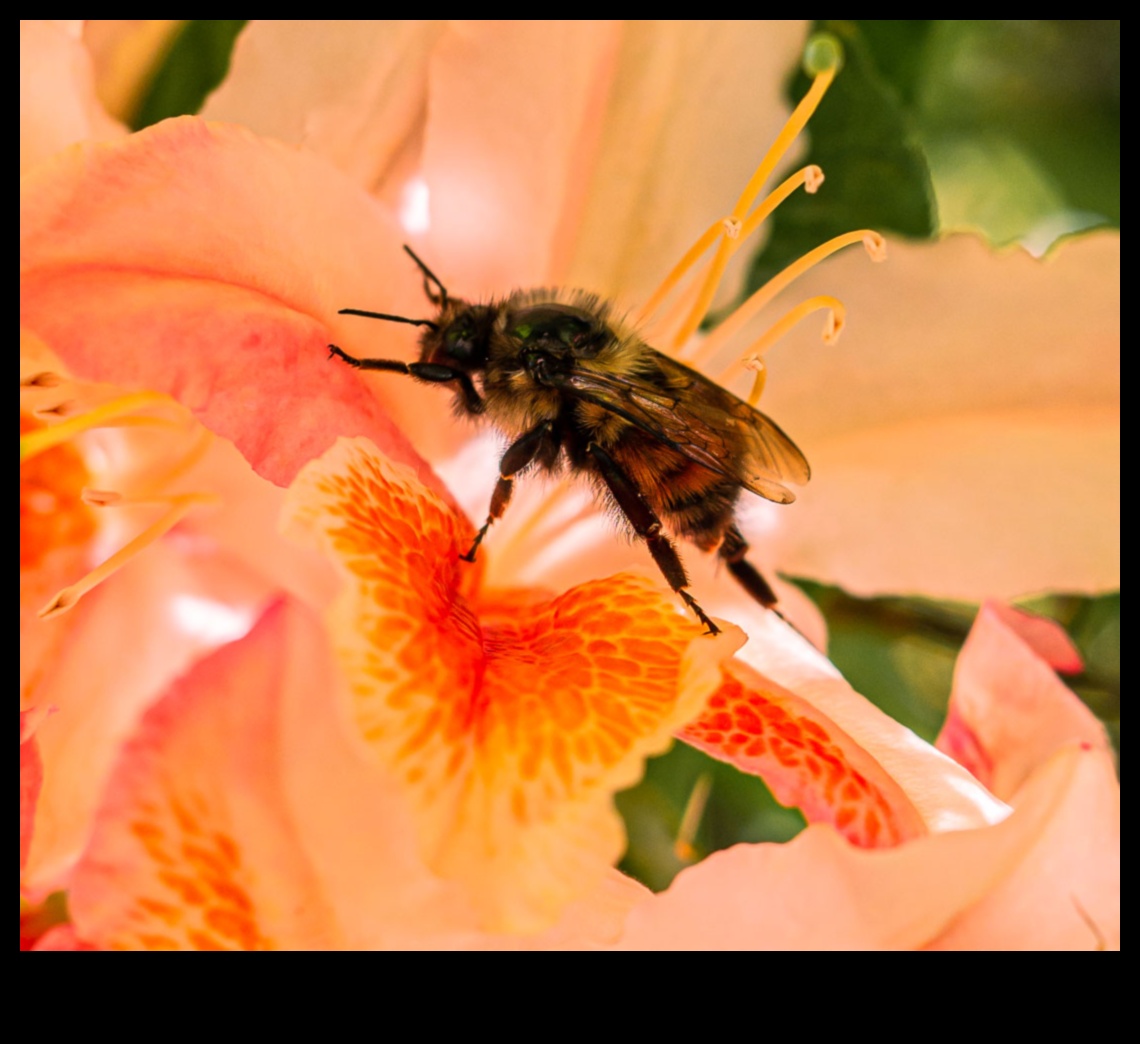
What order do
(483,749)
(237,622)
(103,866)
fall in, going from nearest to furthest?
1. (483,749)
2. (103,866)
3. (237,622)

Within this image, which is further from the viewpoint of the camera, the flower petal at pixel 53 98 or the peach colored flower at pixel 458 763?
the flower petal at pixel 53 98

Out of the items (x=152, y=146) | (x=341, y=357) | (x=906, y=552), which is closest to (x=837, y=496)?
(x=906, y=552)

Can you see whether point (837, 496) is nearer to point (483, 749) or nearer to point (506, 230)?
point (506, 230)

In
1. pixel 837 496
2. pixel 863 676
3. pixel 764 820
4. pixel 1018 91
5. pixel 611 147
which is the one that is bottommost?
pixel 764 820

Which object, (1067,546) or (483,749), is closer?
(483,749)

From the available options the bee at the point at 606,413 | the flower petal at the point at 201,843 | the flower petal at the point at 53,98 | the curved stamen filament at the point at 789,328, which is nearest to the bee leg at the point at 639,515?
the bee at the point at 606,413

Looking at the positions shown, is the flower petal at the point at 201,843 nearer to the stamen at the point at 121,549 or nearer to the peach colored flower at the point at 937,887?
the stamen at the point at 121,549

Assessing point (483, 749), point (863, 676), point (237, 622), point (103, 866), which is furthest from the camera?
point (863, 676)
